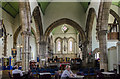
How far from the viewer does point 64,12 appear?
21781 millimetres

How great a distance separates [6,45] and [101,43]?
10064mm

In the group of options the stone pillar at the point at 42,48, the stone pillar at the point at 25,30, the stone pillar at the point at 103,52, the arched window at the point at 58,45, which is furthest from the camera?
the arched window at the point at 58,45

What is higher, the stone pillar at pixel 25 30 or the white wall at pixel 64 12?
the white wall at pixel 64 12

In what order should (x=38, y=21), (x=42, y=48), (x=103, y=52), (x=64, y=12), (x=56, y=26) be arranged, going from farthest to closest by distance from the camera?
1. (x=56, y=26)
2. (x=64, y=12)
3. (x=42, y=48)
4. (x=38, y=21)
5. (x=103, y=52)

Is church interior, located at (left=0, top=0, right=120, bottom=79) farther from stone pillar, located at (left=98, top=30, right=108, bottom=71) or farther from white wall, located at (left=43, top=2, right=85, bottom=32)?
stone pillar, located at (left=98, top=30, right=108, bottom=71)

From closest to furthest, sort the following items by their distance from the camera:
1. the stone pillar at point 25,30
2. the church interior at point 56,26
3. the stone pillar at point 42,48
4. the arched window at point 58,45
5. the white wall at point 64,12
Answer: the stone pillar at point 25,30, the church interior at point 56,26, the stone pillar at point 42,48, the white wall at point 64,12, the arched window at point 58,45

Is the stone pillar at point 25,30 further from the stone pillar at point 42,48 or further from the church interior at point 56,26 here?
the stone pillar at point 42,48

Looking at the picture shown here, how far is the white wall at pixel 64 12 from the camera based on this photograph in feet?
71.2

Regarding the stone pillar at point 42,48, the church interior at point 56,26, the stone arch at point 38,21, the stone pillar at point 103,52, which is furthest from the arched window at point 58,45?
the stone pillar at point 103,52

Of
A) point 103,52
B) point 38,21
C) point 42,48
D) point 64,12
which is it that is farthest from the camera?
point 64,12

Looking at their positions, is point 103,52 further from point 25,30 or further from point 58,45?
point 58,45

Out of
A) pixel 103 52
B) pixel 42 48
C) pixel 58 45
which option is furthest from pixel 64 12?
pixel 58 45

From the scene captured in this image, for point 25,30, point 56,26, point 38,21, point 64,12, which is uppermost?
point 64,12

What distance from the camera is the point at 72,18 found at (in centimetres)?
2180
